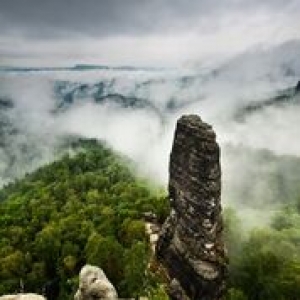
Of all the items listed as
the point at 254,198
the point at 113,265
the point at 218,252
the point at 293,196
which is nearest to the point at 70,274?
the point at 113,265

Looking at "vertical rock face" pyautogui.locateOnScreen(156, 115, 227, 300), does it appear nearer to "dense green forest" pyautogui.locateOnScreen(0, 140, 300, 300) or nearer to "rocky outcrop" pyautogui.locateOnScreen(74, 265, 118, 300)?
"dense green forest" pyautogui.locateOnScreen(0, 140, 300, 300)

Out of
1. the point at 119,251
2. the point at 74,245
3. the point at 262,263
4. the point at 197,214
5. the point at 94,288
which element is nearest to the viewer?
the point at 94,288

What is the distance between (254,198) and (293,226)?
46.4m

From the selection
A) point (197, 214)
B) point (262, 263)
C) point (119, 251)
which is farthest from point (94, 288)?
point (262, 263)

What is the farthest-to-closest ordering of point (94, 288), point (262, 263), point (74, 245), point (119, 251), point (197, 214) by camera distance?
1. point (74, 245)
2. point (119, 251)
3. point (262, 263)
4. point (197, 214)
5. point (94, 288)

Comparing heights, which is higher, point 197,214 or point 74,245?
point 197,214

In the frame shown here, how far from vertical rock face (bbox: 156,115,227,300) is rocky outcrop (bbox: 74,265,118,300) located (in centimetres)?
2358

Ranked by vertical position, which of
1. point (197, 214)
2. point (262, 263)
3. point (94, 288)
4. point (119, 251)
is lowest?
point (119, 251)

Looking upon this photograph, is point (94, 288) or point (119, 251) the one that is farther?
point (119, 251)

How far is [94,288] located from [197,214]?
25583 millimetres

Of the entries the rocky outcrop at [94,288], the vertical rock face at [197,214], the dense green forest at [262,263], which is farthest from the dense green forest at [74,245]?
the rocky outcrop at [94,288]

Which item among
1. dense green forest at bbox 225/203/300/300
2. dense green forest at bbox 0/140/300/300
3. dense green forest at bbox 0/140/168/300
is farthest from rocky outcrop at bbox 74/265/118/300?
dense green forest at bbox 225/203/300/300

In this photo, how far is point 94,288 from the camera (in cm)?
5747

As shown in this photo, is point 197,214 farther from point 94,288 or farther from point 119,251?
point 94,288
